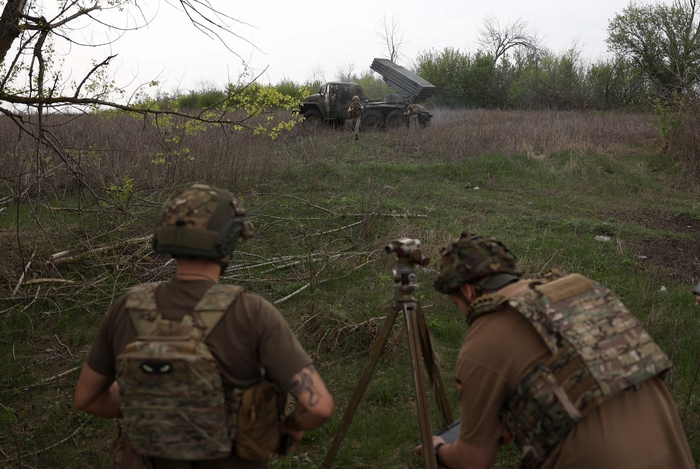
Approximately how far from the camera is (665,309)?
5.00 meters

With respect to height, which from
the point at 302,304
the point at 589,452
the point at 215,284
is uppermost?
Result: the point at 215,284

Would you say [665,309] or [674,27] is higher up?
[674,27]

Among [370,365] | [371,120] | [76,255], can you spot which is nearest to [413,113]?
[371,120]

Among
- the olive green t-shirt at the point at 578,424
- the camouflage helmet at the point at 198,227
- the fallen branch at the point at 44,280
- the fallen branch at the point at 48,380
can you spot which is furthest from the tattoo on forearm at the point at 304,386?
the fallen branch at the point at 44,280

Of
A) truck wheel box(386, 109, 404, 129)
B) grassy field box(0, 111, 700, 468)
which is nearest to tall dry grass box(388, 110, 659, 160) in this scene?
grassy field box(0, 111, 700, 468)

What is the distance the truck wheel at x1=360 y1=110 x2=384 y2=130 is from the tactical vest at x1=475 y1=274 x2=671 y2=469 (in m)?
16.1

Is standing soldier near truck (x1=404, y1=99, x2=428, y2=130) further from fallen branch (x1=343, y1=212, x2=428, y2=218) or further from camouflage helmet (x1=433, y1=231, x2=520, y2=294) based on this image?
camouflage helmet (x1=433, y1=231, x2=520, y2=294)

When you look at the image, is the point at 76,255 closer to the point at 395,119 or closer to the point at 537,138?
the point at 537,138

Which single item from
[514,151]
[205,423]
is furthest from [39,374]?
[514,151]

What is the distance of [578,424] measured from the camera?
1746 mm

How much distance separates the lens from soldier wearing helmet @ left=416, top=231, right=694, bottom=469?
172cm

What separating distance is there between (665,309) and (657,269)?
57.3 inches

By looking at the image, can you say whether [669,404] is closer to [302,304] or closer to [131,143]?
[302,304]

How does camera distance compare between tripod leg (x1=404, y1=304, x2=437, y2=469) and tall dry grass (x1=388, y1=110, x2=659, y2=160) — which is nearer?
tripod leg (x1=404, y1=304, x2=437, y2=469)
